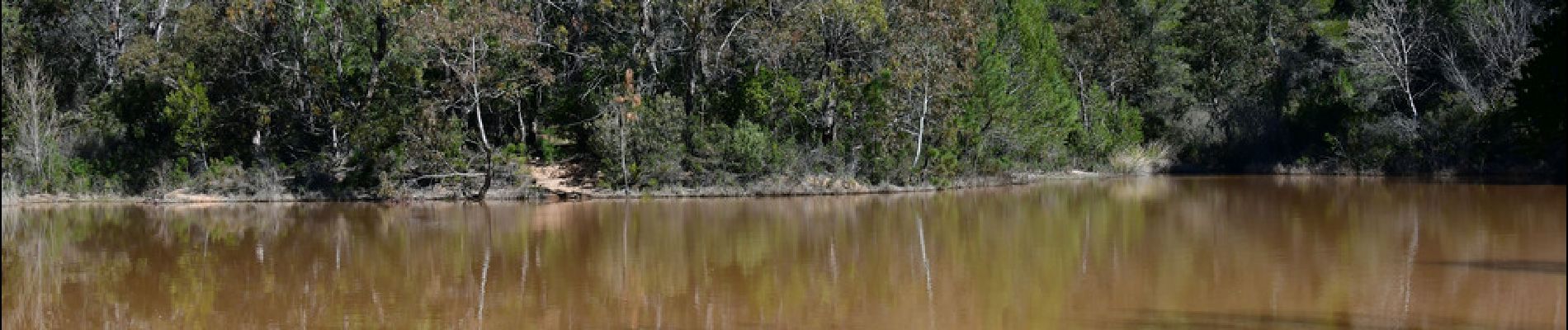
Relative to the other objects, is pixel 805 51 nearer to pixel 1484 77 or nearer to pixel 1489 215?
pixel 1489 215

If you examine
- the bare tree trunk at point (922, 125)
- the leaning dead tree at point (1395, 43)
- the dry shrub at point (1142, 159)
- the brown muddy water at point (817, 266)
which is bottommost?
the brown muddy water at point (817, 266)

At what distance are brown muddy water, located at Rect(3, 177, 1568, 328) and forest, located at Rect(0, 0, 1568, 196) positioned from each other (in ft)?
15.3

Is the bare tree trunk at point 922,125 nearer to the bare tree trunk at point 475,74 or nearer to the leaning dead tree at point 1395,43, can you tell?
the bare tree trunk at point 475,74

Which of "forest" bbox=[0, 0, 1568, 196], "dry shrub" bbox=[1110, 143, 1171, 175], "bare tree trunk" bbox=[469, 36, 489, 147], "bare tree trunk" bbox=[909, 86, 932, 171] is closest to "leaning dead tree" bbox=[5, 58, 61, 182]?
"forest" bbox=[0, 0, 1568, 196]

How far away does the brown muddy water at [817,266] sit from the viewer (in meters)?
13.2

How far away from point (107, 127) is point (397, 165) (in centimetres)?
903

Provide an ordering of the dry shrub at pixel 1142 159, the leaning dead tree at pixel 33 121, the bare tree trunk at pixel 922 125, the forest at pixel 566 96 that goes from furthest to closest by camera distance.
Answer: the dry shrub at pixel 1142 159
the bare tree trunk at pixel 922 125
the forest at pixel 566 96
the leaning dead tree at pixel 33 121

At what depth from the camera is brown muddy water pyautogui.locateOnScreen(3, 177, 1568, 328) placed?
43.3ft

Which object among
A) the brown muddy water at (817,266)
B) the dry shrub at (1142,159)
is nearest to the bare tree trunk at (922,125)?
the brown muddy water at (817,266)

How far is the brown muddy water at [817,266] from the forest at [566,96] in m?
4.65

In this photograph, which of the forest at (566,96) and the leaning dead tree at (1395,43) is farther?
the leaning dead tree at (1395,43)

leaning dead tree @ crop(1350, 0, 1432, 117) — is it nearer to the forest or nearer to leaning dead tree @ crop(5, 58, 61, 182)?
the forest

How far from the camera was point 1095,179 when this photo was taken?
44000 millimetres

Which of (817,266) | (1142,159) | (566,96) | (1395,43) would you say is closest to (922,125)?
(566,96)
